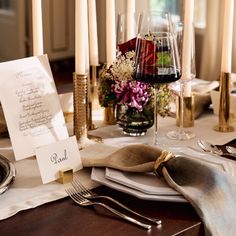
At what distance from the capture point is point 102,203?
1.05 m

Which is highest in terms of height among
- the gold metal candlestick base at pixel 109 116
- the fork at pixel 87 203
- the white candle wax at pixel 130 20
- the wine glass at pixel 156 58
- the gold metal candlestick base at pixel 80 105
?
the white candle wax at pixel 130 20

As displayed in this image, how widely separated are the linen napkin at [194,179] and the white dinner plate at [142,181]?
0.04 feet

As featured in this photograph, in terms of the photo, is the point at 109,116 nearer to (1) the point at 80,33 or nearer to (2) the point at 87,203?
(1) the point at 80,33

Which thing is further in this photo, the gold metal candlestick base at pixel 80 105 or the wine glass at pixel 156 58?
the gold metal candlestick base at pixel 80 105

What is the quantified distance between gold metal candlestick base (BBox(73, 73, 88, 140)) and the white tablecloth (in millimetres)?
63

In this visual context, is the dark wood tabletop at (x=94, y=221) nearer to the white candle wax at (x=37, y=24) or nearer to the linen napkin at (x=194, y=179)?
the linen napkin at (x=194, y=179)

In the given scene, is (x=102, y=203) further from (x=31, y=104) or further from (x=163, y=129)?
(x=163, y=129)

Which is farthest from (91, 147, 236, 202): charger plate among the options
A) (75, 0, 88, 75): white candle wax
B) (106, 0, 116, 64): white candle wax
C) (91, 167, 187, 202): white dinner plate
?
(106, 0, 116, 64): white candle wax

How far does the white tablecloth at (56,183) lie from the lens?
3.48 feet

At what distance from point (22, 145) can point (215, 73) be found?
1.45 meters

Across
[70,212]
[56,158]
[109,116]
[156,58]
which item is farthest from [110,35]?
[70,212]

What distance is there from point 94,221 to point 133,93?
0.43 metres

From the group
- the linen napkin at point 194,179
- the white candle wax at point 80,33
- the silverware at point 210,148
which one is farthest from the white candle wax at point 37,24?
the silverware at point 210,148

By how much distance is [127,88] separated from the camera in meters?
1.36
